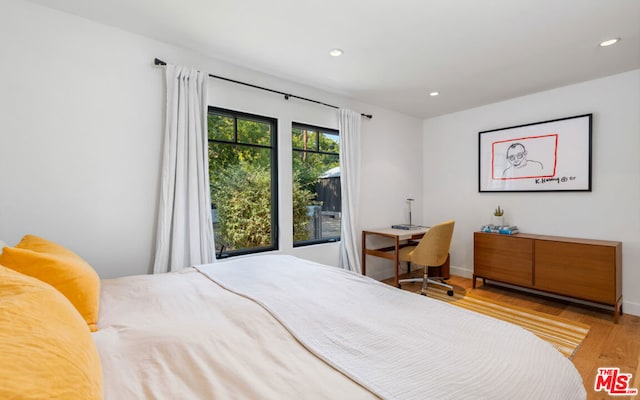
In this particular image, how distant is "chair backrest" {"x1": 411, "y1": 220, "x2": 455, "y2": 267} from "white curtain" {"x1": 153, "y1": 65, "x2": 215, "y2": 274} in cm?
237

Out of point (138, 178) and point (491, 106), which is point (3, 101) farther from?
point (491, 106)

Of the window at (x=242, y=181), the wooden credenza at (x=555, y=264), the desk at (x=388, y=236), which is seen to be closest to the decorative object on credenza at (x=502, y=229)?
the wooden credenza at (x=555, y=264)

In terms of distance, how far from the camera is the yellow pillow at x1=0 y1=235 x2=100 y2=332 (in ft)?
3.88

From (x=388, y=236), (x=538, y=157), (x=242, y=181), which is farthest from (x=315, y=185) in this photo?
(x=538, y=157)

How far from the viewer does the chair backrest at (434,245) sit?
3.55 metres

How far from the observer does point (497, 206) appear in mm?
4188

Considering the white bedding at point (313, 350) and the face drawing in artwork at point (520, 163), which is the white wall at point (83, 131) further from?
the face drawing in artwork at point (520, 163)

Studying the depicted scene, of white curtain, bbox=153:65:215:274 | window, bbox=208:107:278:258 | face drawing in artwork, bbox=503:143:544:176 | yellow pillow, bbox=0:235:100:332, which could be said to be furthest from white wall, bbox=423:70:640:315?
yellow pillow, bbox=0:235:100:332

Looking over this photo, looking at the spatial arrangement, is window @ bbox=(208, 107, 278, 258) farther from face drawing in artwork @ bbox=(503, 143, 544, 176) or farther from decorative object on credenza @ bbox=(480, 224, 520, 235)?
face drawing in artwork @ bbox=(503, 143, 544, 176)

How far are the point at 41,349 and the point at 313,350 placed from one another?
2.39 ft

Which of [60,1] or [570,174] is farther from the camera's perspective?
[570,174]

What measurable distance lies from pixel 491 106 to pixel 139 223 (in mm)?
4580

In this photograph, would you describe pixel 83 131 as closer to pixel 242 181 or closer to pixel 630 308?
pixel 242 181

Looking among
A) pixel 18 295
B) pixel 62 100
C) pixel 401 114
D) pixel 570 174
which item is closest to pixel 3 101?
pixel 62 100
